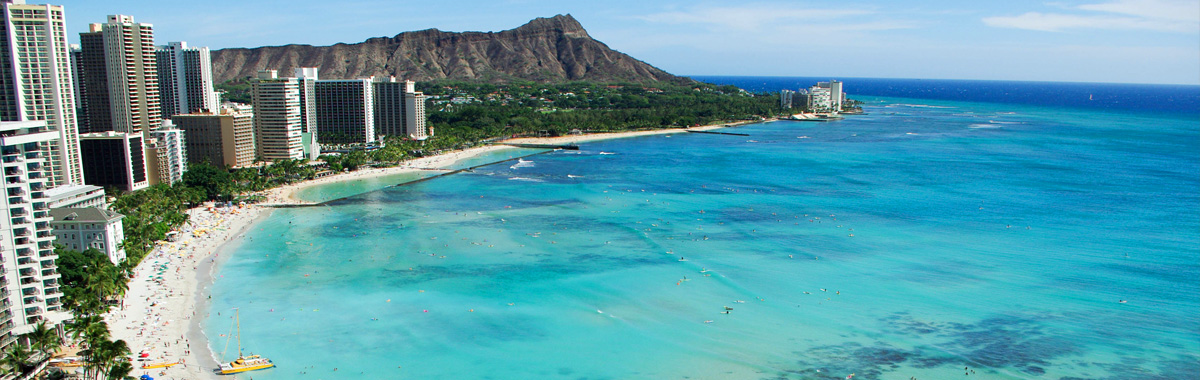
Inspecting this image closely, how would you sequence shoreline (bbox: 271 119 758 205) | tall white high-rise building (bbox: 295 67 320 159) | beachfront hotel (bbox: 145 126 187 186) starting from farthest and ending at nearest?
tall white high-rise building (bbox: 295 67 320 159) < shoreline (bbox: 271 119 758 205) < beachfront hotel (bbox: 145 126 187 186)

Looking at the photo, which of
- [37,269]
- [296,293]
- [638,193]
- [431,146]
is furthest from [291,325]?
[431,146]

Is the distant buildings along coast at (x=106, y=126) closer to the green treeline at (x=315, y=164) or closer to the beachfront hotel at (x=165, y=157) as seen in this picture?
the beachfront hotel at (x=165, y=157)

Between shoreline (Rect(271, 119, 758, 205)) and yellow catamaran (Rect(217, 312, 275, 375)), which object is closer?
yellow catamaran (Rect(217, 312, 275, 375))

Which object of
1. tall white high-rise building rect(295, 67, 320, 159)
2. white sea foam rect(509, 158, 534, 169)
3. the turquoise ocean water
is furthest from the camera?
tall white high-rise building rect(295, 67, 320, 159)

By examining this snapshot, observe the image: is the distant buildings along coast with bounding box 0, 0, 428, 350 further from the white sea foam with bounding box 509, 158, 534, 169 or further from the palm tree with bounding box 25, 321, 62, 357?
the white sea foam with bounding box 509, 158, 534, 169

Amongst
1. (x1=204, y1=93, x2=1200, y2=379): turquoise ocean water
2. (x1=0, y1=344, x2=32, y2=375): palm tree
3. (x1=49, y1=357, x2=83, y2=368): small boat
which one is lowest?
(x1=204, y1=93, x2=1200, y2=379): turquoise ocean water

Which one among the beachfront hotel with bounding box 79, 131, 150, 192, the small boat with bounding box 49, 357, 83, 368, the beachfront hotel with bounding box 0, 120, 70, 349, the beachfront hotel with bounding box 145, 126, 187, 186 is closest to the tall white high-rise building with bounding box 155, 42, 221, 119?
the beachfront hotel with bounding box 145, 126, 187, 186

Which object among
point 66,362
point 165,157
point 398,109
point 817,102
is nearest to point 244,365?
point 66,362
